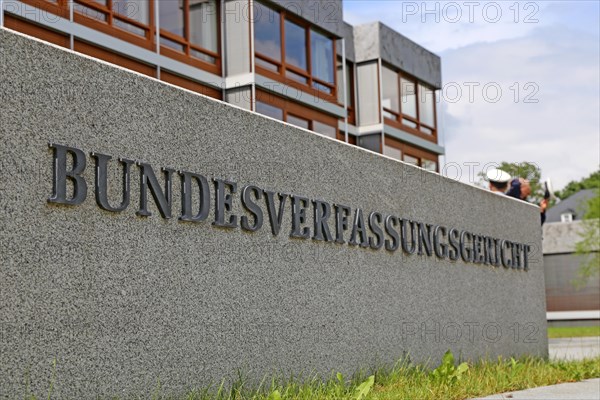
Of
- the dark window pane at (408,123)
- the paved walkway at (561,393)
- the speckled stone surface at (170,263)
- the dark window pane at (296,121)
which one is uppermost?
the dark window pane at (408,123)

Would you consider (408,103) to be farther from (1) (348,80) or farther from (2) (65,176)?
(2) (65,176)

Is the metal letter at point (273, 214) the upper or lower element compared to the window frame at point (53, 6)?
lower

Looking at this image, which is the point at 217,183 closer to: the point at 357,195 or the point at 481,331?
the point at 357,195

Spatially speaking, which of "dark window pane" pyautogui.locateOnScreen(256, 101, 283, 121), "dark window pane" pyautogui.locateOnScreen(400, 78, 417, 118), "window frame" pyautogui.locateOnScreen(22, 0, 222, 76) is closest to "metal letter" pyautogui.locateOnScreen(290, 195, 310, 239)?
"window frame" pyautogui.locateOnScreen(22, 0, 222, 76)

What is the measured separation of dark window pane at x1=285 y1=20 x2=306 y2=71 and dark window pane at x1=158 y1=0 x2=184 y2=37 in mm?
3556

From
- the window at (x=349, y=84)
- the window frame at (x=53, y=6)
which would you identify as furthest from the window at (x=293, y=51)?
the window frame at (x=53, y=6)

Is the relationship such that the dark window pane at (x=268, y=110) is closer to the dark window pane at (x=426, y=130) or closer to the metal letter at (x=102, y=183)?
the dark window pane at (x=426, y=130)

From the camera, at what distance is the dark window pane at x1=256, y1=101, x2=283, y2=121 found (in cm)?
1831

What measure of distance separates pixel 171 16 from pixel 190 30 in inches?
23.3

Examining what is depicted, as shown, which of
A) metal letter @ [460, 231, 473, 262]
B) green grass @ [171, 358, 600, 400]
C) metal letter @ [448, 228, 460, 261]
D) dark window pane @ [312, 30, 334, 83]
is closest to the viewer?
green grass @ [171, 358, 600, 400]

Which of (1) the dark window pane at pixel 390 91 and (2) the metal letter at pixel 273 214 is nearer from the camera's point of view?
(2) the metal letter at pixel 273 214

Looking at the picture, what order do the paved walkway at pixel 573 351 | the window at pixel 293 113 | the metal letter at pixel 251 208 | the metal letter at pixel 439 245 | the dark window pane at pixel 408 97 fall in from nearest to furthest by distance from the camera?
1. the metal letter at pixel 251 208
2. the metal letter at pixel 439 245
3. the paved walkway at pixel 573 351
4. the window at pixel 293 113
5. the dark window pane at pixel 408 97

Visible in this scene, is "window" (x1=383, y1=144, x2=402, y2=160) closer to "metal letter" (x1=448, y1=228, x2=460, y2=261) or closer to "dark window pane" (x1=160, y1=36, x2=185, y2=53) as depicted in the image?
"dark window pane" (x1=160, y1=36, x2=185, y2=53)

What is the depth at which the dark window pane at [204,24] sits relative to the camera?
57.6 feet
